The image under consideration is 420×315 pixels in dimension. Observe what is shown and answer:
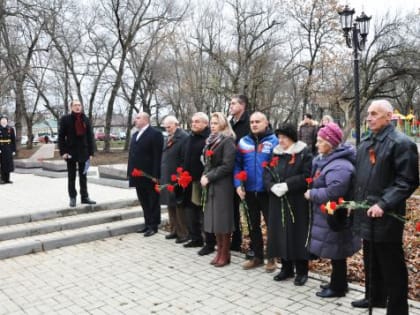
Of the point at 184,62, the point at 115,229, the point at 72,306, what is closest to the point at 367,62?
the point at 184,62

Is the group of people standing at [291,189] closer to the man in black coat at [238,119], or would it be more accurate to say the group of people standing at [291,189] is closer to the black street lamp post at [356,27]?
the man in black coat at [238,119]

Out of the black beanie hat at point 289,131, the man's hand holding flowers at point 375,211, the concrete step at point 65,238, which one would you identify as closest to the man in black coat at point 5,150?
the concrete step at point 65,238

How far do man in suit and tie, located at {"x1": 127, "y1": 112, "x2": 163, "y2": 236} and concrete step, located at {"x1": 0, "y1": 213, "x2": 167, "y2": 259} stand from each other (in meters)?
0.56

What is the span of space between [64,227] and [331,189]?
5021 mm

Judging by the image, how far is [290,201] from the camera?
4.56 m

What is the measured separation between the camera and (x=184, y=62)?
26453 mm

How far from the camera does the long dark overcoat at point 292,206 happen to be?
450cm

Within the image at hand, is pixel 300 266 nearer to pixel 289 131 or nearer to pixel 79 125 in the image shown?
pixel 289 131

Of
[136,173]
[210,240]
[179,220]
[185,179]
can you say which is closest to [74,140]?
[136,173]

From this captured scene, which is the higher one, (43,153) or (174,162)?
(174,162)

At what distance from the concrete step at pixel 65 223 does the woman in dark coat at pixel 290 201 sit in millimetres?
4005

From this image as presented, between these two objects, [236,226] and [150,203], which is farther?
[150,203]

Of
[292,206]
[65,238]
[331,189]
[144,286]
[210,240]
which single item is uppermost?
[331,189]

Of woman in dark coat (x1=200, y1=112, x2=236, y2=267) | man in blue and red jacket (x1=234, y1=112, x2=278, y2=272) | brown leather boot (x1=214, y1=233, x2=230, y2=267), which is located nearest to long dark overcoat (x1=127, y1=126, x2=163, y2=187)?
woman in dark coat (x1=200, y1=112, x2=236, y2=267)
